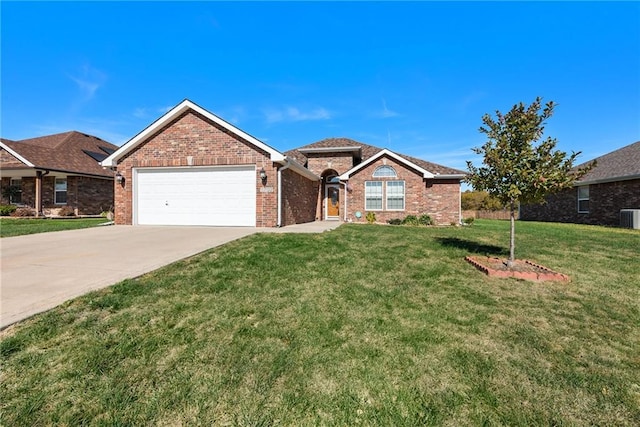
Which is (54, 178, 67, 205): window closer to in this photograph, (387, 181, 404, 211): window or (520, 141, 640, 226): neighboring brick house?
(387, 181, 404, 211): window

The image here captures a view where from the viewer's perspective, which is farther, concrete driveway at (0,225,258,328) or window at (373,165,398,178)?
window at (373,165,398,178)

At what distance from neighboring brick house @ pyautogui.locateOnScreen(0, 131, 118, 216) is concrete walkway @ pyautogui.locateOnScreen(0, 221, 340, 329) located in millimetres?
13244

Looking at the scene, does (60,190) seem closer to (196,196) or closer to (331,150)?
(196,196)

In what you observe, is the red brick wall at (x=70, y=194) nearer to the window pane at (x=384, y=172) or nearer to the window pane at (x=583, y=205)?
the window pane at (x=384, y=172)

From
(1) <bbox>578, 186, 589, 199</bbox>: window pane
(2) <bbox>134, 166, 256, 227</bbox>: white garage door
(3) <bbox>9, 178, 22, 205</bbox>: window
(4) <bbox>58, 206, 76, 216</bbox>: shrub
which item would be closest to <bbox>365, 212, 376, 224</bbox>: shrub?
(2) <bbox>134, 166, 256, 227</bbox>: white garage door

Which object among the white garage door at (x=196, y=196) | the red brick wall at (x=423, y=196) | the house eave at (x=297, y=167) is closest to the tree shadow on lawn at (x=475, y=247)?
the house eave at (x=297, y=167)

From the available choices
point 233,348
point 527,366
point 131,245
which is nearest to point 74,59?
point 131,245

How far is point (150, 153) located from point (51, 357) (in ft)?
39.6

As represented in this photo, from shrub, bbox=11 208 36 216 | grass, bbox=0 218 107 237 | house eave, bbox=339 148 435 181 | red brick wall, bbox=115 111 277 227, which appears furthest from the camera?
shrub, bbox=11 208 36 216

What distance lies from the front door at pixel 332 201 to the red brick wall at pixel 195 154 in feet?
26.6

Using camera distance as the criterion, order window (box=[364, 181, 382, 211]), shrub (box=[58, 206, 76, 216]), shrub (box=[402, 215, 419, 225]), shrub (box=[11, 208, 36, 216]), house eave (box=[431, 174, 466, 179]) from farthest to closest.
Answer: shrub (box=[58, 206, 76, 216])
shrub (box=[11, 208, 36, 216])
window (box=[364, 181, 382, 211])
house eave (box=[431, 174, 466, 179])
shrub (box=[402, 215, 419, 225])

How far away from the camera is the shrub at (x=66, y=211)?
63.0 feet

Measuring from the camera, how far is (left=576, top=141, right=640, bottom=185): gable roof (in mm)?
16891

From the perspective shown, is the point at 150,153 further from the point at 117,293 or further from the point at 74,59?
the point at 117,293
